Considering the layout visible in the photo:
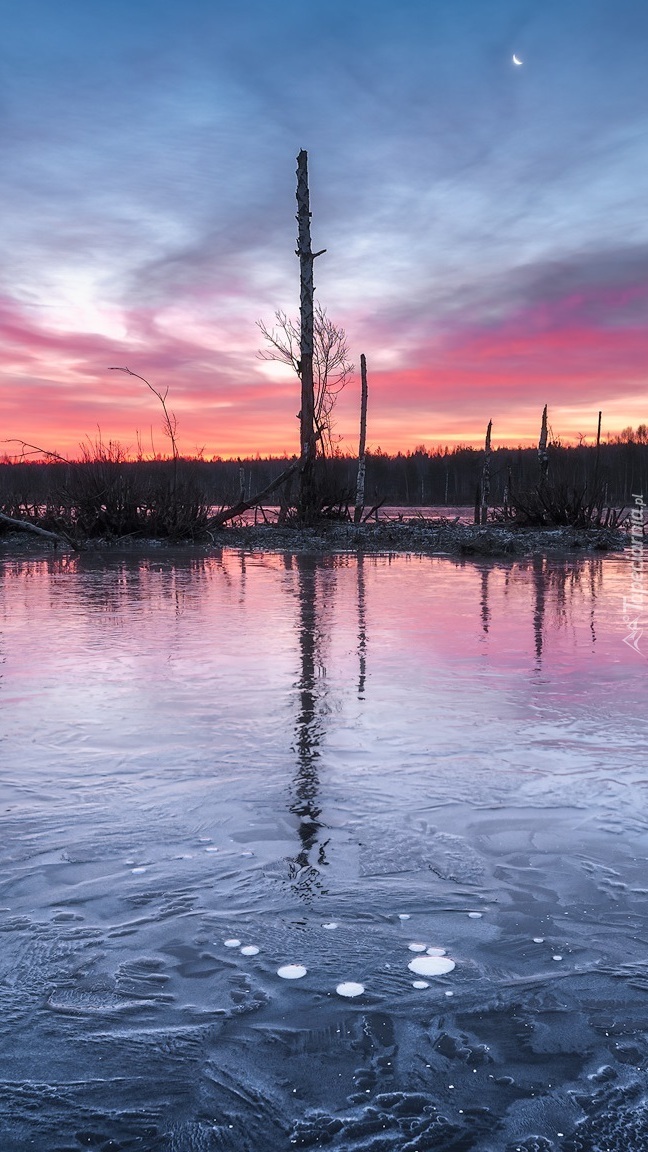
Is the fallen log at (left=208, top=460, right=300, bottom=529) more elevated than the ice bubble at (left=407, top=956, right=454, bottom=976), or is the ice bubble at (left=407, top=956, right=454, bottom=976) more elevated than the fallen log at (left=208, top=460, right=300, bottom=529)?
the fallen log at (left=208, top=460, right=300, bottom=529)

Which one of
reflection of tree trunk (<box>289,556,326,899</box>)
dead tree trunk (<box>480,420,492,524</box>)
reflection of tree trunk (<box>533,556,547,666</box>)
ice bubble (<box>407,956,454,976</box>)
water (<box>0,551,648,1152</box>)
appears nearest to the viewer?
water (<box>0,551,648,1152</box>)

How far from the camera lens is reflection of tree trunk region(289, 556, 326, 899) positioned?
10.2ft

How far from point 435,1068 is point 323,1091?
277 mm

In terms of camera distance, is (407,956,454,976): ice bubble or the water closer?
the water

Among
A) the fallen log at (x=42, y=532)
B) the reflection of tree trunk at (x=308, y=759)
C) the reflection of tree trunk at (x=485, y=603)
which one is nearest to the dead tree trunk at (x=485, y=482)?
the fallen log at (x=42, y=532)

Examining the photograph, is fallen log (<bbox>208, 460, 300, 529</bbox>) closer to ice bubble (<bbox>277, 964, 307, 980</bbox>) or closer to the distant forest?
the distant forest

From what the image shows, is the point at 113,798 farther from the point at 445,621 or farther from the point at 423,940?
the point at 445,621

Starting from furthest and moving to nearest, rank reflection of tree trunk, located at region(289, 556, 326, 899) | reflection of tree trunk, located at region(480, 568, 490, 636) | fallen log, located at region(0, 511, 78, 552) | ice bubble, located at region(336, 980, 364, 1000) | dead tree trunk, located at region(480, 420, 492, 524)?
dead tree trunk, located at region(480, 420, 492, 524) → fallen log, located at region(0, 511, 78, 552) → reflection of tree trunk, located at region(480, 568, 490, 636) → reflection of tree trunk, located at region(289, 556, 326, 899) → ice bubble, located at region(336, 980, 364, 1000)

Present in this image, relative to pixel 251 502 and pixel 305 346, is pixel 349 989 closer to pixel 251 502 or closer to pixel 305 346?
pixel 251 502

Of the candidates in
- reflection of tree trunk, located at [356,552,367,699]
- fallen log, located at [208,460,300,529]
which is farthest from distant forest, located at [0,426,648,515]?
reflection of tree trunk, located at [356,552,367,699]

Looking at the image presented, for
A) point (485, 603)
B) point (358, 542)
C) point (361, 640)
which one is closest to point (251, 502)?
point (358, 542)

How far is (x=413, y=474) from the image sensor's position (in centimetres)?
12225

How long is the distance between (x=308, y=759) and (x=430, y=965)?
6.22ft

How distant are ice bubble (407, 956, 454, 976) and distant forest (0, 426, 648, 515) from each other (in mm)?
19078
